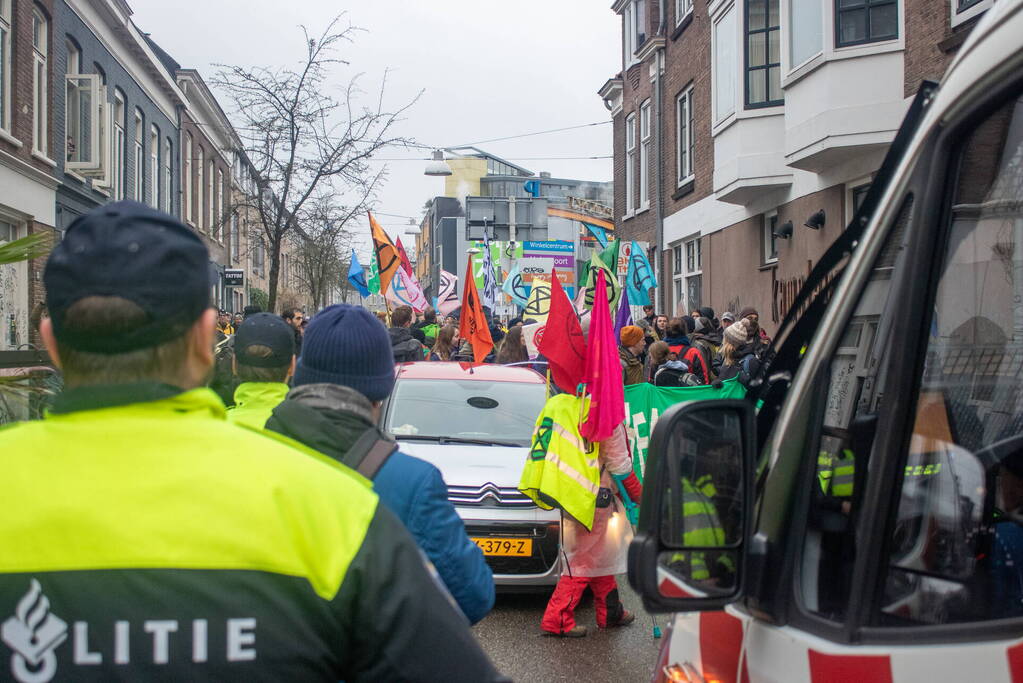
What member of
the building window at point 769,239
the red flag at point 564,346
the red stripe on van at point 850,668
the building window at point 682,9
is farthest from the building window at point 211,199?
the red stripe on van at point 850,668

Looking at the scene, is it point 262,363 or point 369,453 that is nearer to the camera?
point 369,453

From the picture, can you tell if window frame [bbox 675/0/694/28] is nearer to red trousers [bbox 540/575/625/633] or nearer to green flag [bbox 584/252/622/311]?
green flag [bbox 584/252/622/311]

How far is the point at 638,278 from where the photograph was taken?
51.5 ft

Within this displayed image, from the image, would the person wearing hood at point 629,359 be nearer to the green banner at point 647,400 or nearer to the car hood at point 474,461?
the green banner at point 647,400

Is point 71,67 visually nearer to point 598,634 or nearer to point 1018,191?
point 598,634

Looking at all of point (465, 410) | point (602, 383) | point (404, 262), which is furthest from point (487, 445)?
point (404, 262)

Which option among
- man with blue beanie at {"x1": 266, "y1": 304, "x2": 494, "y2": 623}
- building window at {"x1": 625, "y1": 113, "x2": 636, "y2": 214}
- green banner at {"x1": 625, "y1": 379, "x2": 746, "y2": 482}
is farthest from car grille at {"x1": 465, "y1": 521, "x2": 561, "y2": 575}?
building window at {"x1": 625, "y1": 113, "x2": 636, "y2": 214}

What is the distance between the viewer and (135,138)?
2653 cm

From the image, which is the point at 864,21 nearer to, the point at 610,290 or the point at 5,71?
the point at 610,290

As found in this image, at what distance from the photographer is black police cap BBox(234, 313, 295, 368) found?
4.48 metres

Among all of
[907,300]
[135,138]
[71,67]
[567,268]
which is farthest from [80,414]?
[135,138]

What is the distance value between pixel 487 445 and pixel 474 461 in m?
0.35

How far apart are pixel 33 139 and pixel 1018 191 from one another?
18594 millimetres

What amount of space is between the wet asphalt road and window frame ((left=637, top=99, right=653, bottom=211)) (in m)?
19.5
